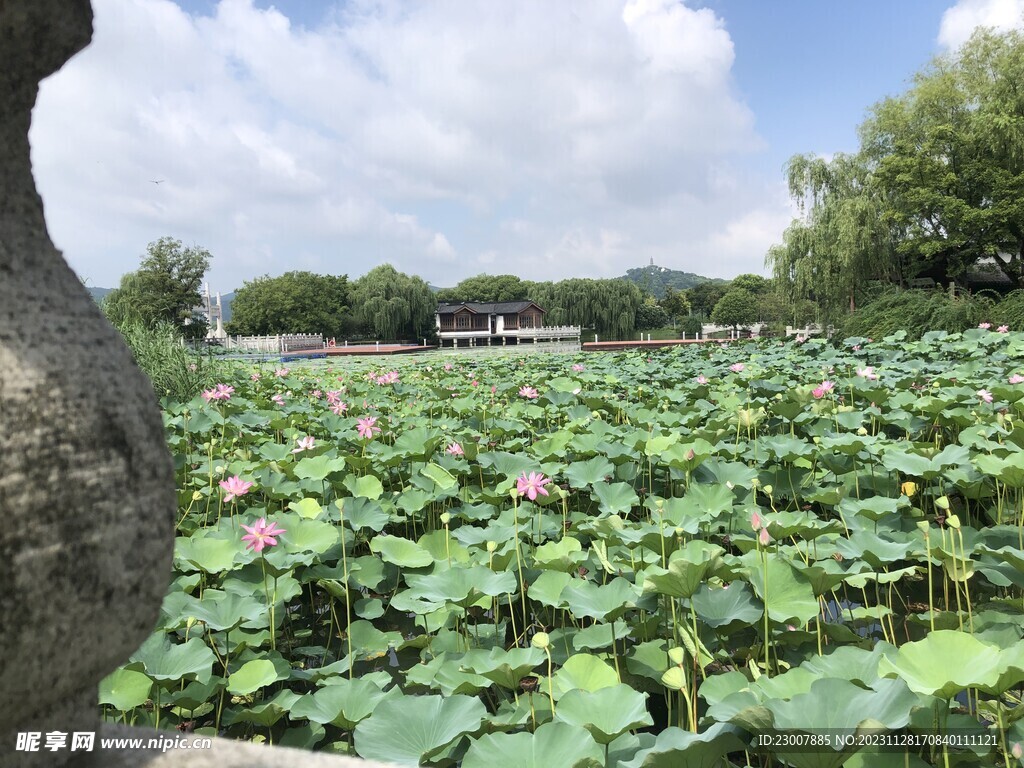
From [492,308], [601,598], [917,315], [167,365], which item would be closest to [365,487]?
[601,598]

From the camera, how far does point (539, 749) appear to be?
0.83 metres

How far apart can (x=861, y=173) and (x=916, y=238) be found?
2.23 metres

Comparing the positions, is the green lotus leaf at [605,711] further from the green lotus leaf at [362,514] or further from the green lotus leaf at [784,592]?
the green lotus leaf at [362,514]

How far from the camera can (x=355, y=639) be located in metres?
1.37

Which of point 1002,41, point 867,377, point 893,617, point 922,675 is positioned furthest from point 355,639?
point 1002,41

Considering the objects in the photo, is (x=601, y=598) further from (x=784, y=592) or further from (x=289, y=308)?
(x=289, y=308)

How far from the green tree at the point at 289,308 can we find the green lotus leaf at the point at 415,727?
121ft

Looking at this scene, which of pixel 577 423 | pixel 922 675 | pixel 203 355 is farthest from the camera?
pixel 203 355

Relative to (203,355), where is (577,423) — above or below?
below

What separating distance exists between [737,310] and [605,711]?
4967cm

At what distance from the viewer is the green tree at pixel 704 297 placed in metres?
59.9

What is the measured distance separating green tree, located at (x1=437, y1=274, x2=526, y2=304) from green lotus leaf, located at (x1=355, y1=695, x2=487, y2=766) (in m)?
55.4

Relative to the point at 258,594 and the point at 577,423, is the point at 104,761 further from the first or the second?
the point at 577,423

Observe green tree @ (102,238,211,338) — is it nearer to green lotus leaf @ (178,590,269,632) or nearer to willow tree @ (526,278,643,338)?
willow tree @ (526,278,643,338)
